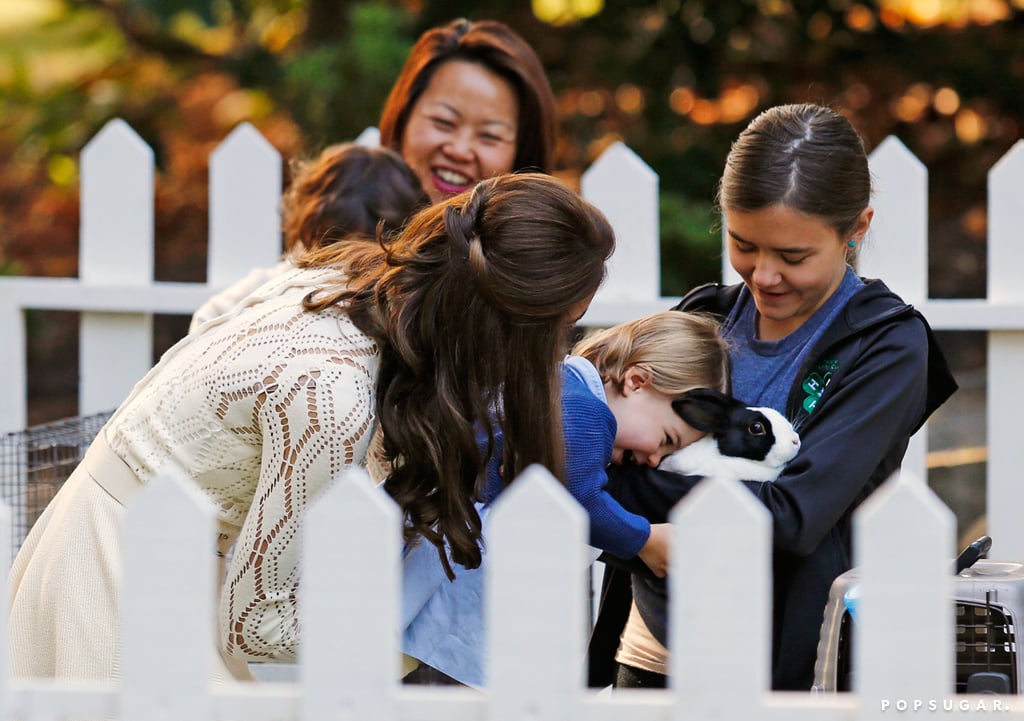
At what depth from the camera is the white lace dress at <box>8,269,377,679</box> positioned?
1901 millimetres

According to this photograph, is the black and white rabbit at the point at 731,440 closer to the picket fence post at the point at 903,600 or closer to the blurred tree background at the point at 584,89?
the picket fence post at the point at 903,600

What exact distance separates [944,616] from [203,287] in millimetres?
2428

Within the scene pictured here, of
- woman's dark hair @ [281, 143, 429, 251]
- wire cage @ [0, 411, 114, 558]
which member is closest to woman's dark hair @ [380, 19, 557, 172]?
woman's dark hair @ [281, 143, 429, 251]

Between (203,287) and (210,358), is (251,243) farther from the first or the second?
(210,358)

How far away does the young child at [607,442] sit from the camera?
2.06 m

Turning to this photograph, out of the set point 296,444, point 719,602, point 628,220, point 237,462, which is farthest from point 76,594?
point 628,220

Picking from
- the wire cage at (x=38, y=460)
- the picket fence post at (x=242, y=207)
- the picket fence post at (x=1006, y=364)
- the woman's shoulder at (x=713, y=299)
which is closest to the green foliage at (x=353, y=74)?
the picket fence post at (x=242, y=207)

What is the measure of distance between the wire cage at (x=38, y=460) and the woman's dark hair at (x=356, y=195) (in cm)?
67

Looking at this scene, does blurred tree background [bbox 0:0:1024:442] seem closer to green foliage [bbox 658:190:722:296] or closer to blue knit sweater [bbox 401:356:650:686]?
green foliage [bbox 658:190:722:296]

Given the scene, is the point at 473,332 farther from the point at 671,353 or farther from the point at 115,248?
the point at 115,248

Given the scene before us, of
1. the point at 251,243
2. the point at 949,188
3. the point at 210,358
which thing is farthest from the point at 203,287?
the point at 949,188

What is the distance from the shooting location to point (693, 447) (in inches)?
88.8

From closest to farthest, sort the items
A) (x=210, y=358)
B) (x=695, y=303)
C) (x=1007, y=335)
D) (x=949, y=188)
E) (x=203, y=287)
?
1. (x=210, y=358)
2. (x=695, y=303)
3. (x=1007, y=335)
4. (x=203, y=287)
5. (x=949, y=188)

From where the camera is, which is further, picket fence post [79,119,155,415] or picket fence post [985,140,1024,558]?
picket fence post [79,119,155,415]
